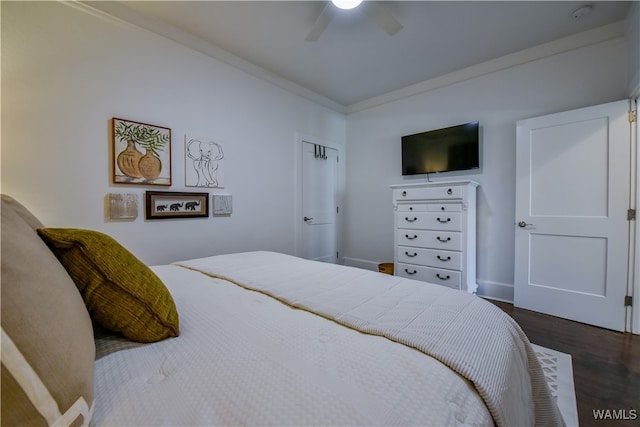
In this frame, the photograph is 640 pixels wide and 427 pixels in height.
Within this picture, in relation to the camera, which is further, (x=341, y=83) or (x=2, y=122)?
(x=341, y=83)

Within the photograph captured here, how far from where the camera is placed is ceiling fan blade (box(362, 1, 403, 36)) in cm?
190

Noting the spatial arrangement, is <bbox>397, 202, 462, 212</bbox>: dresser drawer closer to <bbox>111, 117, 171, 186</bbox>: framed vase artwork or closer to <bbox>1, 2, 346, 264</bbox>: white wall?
<bbox>1, 2, 346, 264</bbox>: white wall

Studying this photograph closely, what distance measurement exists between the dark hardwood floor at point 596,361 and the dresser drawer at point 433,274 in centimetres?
55

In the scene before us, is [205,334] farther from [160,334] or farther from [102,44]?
[102,44]

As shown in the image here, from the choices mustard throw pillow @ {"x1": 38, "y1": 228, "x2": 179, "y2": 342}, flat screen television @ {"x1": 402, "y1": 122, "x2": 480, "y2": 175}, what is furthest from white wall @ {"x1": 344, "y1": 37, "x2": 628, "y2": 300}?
mustard throw pillow @ {"x1": 38, "y1": 228, "x2": 179, "y2": 342}

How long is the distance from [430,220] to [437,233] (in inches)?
6.2

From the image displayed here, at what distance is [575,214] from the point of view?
2.41m

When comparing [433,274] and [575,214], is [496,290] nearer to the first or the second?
[433,274]

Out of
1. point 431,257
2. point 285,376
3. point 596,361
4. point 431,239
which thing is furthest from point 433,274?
point 285,376

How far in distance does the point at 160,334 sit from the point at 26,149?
78.4 inches

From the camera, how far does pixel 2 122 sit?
1734mm

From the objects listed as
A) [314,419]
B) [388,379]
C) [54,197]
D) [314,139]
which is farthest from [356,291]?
[314,139]

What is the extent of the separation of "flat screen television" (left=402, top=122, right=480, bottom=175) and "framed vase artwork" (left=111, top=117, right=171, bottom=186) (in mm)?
2805

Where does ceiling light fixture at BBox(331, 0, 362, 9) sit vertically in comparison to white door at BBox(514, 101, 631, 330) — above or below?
above
